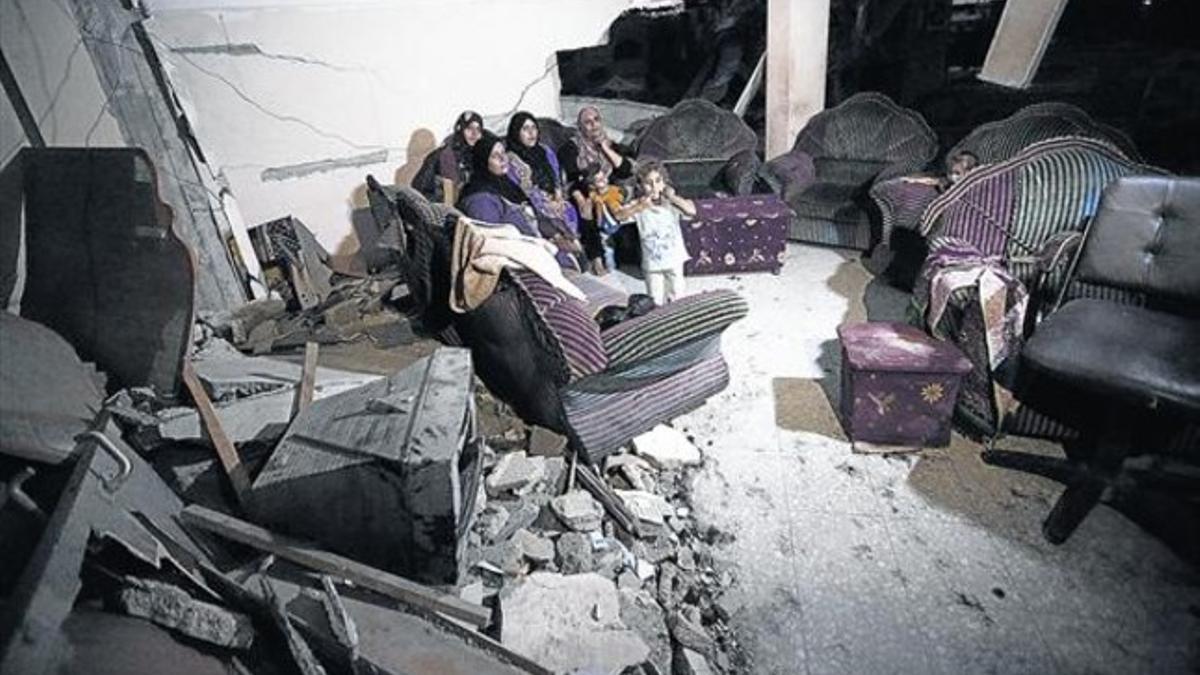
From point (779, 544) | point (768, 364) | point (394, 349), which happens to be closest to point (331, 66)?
point (394, 349)

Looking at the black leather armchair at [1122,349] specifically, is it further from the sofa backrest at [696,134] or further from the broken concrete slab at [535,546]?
the sofa backrest at [696,134]

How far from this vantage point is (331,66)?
5141mm

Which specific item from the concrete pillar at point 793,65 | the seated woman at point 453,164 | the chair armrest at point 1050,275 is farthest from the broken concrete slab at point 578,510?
the concrete pillar at point 793,65

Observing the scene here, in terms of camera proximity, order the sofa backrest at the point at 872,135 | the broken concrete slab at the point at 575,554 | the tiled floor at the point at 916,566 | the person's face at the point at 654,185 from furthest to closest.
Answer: the sofa backrest at the point at 872,135 < the person's face at the point at 654,185 < the broken concrete slab at the point at 575,554 < the tiled floor at the point at 916,566

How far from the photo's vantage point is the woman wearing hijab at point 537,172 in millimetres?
4961

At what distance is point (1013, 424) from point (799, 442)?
0.97 metres

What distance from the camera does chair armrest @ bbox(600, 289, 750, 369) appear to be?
8.56 ft

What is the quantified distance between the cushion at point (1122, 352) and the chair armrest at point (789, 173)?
289 cm

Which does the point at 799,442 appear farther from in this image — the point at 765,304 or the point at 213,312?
the point at 213,312

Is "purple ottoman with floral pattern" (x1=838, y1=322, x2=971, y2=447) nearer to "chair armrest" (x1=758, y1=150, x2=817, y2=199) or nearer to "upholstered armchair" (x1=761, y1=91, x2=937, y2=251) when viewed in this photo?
"upholstered armchair" (x1=761, y1=91, x2=937, y2=251)

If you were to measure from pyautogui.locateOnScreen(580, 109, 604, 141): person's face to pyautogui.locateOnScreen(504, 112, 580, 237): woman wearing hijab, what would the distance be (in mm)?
446

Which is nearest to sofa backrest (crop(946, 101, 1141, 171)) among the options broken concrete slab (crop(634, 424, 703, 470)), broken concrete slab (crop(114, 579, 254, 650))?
broken concrete slab (crop(634, 424, 703, 470))

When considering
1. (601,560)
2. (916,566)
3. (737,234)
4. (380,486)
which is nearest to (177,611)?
(380,486)

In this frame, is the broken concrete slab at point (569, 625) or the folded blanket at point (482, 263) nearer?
the broken concrete slab at point (569, 625)
